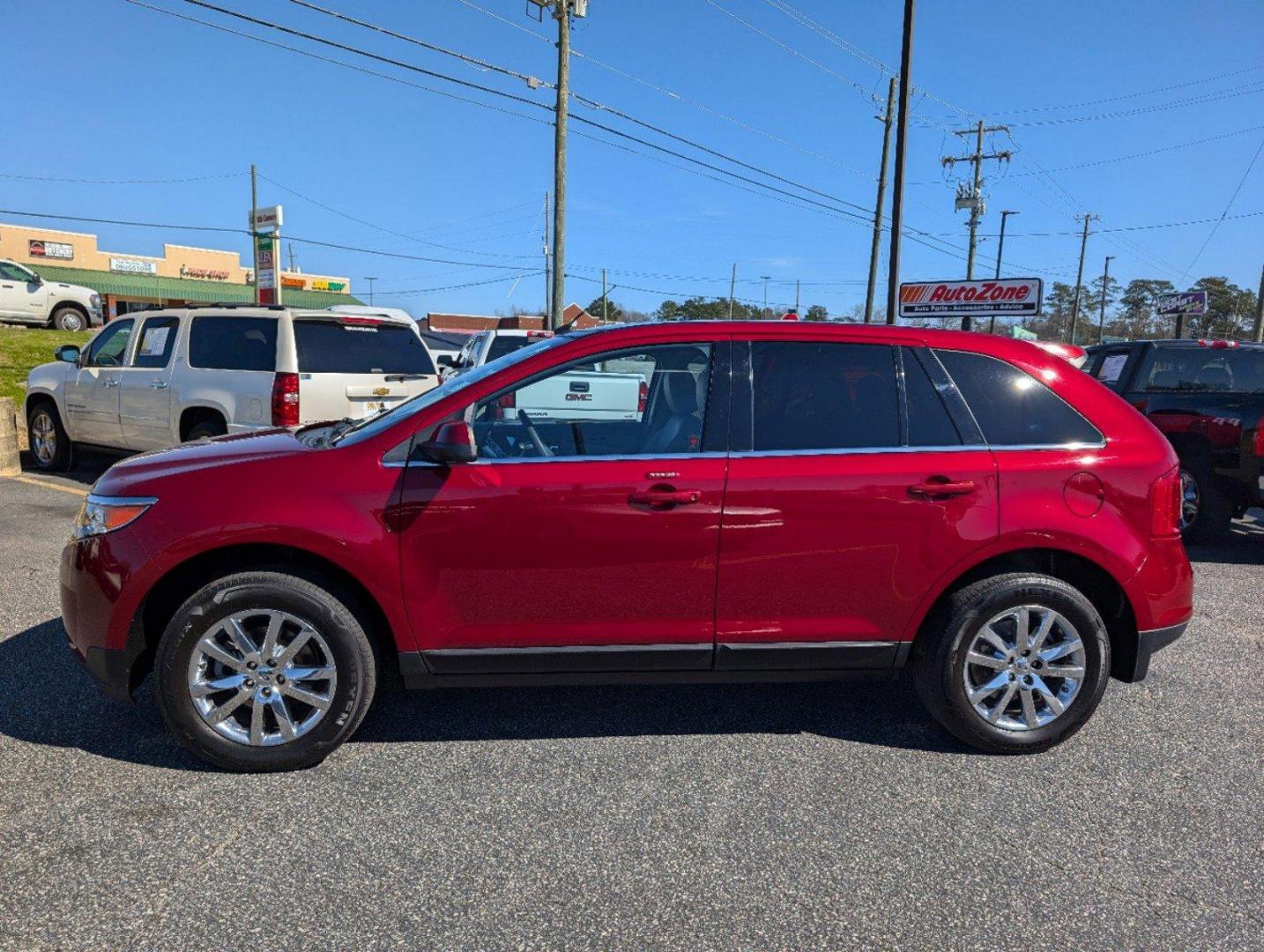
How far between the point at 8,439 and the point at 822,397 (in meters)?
9.97

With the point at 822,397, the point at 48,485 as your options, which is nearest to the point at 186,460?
the point at 822,397

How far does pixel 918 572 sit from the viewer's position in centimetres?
353

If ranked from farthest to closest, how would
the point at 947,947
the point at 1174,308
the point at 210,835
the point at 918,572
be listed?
1. the point at 1174,308
2. the point at 918,572
3. the point at 210,835
4. the point at 947,947

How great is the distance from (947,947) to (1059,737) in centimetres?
152

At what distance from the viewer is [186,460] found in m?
3.53

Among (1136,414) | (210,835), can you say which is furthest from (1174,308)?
(210,835)

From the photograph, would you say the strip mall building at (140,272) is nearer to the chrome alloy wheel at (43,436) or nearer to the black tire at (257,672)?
the chrome alloy wheel at (43,436)

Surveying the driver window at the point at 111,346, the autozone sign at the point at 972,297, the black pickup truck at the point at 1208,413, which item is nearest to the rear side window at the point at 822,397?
the black pickup truck at the point at 1208,413

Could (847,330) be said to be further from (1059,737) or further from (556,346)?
(1059,737)

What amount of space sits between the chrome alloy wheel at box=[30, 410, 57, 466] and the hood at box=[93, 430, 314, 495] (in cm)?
755

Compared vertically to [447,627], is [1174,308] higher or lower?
higher

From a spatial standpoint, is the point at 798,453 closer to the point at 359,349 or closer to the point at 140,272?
the point at 359,349

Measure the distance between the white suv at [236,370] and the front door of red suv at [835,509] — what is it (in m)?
4.77

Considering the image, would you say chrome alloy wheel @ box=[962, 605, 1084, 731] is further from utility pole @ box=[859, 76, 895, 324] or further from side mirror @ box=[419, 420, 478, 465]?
utility pole @ box=[859, 76, 895, 324]
